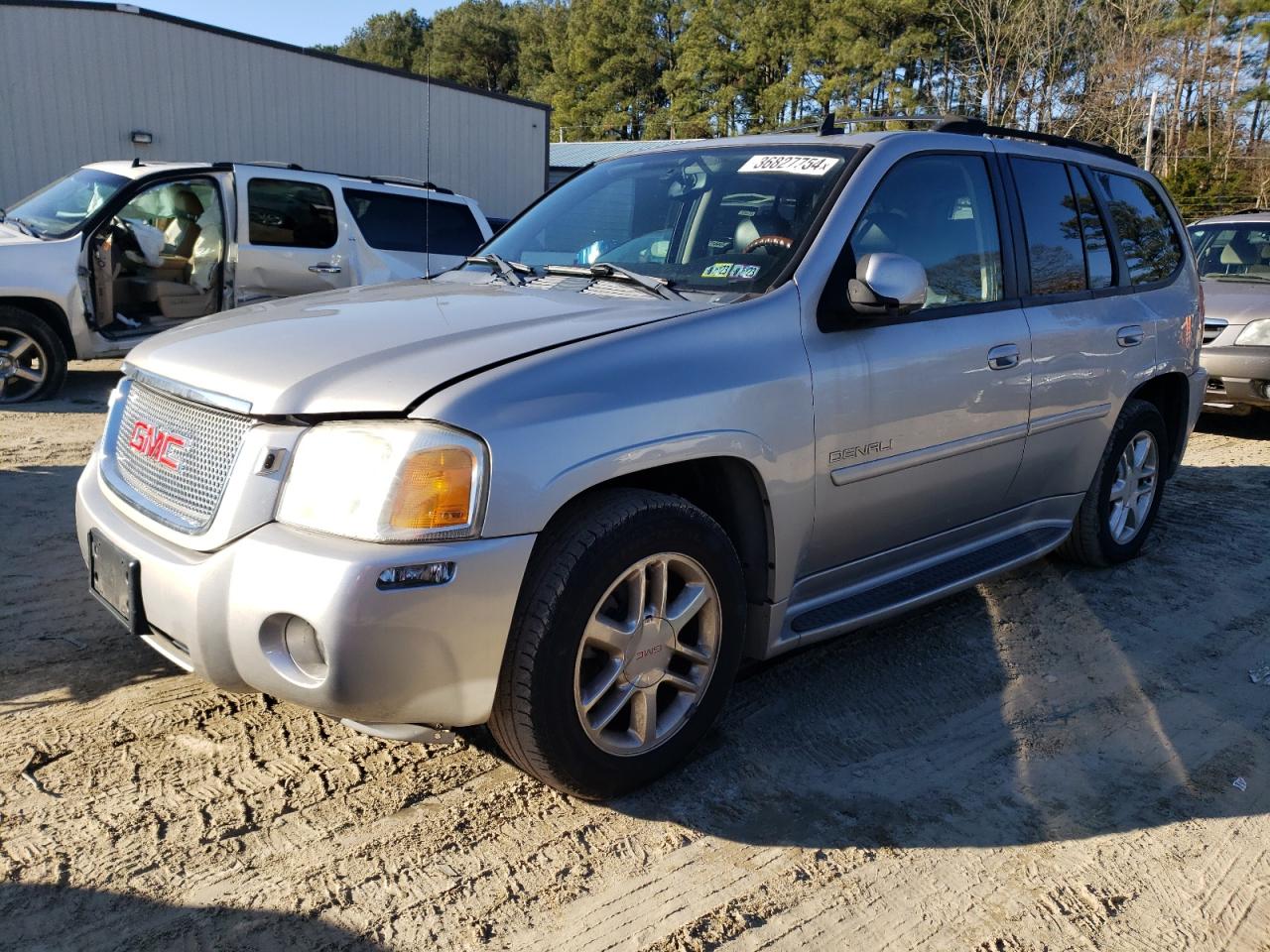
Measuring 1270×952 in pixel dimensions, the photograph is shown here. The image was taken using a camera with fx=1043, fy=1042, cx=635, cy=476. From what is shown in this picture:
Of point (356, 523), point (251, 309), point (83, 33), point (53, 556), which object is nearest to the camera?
point (356, 523)

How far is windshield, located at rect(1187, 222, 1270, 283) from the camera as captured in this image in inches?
358

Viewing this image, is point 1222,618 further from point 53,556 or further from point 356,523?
point 53,556

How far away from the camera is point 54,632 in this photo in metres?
3.67

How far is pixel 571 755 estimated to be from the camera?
2.67 m

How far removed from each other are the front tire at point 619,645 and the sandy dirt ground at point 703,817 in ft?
0.62

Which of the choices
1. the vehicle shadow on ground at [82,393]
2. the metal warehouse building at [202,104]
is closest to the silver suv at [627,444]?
the vehicle shadow on ground at [82,393]

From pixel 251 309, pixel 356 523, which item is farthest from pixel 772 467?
pixel 251 309

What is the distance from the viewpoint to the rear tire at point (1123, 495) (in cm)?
470

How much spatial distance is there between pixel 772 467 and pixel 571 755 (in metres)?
0.99

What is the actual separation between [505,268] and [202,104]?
1481 centimetres

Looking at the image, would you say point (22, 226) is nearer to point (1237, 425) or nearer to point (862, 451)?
point (862, 451)

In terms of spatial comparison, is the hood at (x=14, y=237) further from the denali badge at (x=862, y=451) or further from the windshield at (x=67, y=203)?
the denali badge at (x=862, y=451)

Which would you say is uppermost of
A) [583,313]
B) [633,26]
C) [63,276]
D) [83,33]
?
[633,26]

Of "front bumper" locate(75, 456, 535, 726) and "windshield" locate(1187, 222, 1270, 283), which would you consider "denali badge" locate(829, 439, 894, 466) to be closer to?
"front bumper" locate(75, 456, 535, 726)
